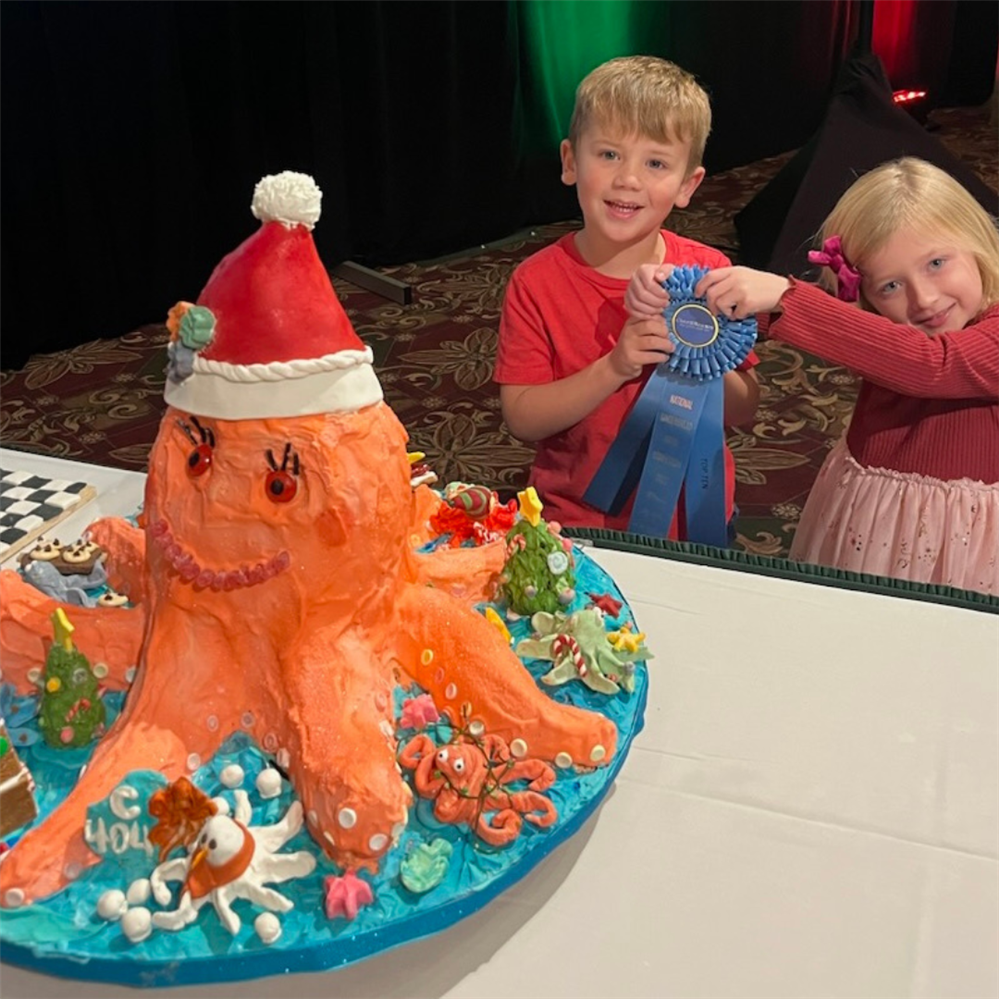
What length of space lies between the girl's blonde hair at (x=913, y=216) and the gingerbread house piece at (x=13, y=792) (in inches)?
46.5

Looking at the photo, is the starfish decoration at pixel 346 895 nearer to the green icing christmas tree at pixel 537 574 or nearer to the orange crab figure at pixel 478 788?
the orange crab figure at pixel 478 788

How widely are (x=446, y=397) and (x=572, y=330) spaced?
5.18 ft

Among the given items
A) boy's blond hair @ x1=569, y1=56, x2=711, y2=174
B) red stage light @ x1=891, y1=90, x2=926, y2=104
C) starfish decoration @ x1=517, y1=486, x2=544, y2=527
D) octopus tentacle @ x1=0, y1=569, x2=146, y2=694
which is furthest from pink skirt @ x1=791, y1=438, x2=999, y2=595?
red stage light @ x1=891, y1=90, x2=926, y2=104

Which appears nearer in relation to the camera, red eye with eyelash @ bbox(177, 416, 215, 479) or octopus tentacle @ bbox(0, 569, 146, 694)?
red eye with eyelash @ bbox(177, 416, 215, 479)

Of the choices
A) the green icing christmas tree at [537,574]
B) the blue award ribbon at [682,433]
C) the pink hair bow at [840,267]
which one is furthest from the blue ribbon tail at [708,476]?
the green icing christmas tree at [537,574]

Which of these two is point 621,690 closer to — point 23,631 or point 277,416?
point 277,416

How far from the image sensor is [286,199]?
0.87 meters

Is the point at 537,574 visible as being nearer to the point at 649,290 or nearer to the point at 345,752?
the point at 345,752

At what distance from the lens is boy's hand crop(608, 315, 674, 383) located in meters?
1.49

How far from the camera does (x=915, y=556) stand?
1616mm

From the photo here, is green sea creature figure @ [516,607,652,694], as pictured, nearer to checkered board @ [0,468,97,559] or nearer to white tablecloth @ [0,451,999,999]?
white tablecloth @ [0,451,999,999]

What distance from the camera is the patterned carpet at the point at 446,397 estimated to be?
2.82 metres

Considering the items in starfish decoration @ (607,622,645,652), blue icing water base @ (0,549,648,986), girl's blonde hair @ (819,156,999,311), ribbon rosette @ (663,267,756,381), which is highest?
girl's blonde hair @ (819,156,999,311)

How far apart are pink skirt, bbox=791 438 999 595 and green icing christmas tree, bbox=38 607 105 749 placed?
1065mm
